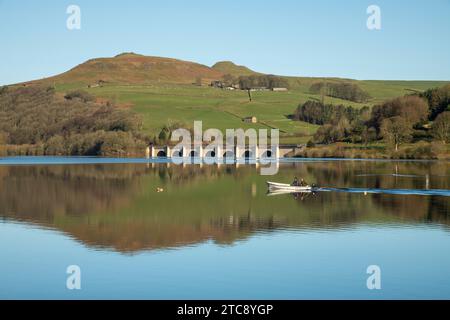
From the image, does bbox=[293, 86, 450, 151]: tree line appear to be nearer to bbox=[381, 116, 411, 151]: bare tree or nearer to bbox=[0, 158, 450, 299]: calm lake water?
bbox=[381, 116, 411, 151]: bare tree

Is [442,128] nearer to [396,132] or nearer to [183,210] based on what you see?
[396,132]

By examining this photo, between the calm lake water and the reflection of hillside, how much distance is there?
0.39ft

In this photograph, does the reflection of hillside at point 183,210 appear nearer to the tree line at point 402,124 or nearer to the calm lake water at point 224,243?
the calm lake water at point 224,243

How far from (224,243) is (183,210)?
17051mm

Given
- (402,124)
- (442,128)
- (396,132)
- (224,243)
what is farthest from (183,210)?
(402,124)

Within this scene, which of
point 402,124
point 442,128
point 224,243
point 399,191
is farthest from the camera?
point 402,124

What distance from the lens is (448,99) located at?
182 metres

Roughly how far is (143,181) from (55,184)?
38.4ft

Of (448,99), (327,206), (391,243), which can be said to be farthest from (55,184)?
(448,99)

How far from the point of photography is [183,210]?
57156mm

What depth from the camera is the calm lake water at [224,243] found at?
2980 cm

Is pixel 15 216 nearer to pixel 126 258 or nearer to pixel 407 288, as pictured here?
pixel 126 258

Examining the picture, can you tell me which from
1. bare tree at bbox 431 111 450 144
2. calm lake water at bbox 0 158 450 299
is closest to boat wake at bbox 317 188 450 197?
calm lake water at bbox 0 158 450 299

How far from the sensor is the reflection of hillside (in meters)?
44.3
